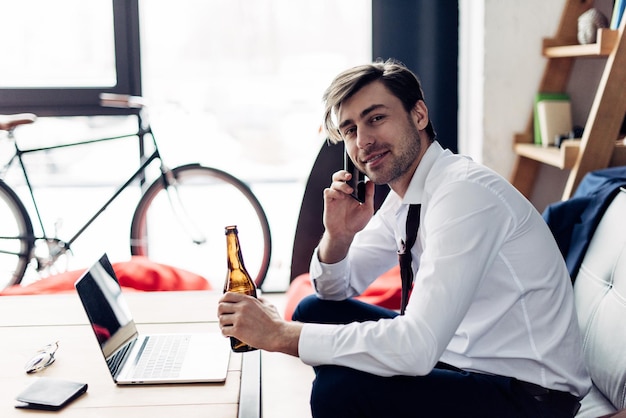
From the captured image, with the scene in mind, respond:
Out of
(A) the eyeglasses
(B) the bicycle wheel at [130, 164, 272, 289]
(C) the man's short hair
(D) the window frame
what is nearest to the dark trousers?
(A) the eyeglasses

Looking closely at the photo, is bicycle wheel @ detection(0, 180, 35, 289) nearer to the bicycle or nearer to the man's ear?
the bicycle

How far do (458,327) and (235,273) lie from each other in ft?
1.71

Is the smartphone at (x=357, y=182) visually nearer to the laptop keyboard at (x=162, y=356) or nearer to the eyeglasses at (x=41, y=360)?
the laptop keyboard at (x=162, y=356)

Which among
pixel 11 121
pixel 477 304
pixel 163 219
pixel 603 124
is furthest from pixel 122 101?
pixel 477 304

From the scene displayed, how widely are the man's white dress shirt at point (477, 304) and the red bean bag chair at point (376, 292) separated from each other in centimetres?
100

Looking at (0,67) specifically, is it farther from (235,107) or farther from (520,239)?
(520,239)

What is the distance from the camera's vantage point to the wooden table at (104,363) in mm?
1163

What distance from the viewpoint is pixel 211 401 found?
1190 millimetres

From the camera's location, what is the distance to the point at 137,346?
1435mm

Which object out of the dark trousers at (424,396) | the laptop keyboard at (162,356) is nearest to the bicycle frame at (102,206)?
the laptop keyboard at (162,356)

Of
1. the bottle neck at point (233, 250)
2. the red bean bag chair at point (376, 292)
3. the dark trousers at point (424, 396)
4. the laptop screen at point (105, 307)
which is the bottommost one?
the red bean bag chair at point (376, 292)

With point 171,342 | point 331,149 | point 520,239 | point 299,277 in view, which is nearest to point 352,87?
point 520,239

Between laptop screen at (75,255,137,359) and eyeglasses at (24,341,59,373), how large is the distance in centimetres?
14

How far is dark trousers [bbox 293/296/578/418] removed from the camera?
4.24ft
